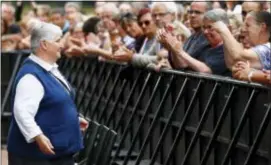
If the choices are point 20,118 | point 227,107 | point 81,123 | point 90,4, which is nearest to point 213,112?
point 227,107

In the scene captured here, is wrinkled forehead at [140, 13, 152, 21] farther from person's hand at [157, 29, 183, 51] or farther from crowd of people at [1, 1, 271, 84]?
person's hand at [157, 29, 183, 51]

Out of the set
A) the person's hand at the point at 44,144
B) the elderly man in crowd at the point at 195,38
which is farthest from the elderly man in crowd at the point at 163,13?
the person's hand at the point at 44,144

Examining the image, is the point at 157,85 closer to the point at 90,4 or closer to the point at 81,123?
the point at 81,123

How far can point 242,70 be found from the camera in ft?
31.7

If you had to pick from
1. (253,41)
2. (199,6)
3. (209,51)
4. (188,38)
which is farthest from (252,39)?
(199,6)

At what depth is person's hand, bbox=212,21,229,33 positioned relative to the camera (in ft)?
35.3

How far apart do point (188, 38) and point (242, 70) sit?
11.0 feet

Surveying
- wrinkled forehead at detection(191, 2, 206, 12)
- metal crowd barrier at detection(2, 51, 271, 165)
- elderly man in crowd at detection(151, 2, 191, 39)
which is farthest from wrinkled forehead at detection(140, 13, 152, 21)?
wrinkled forehead at detection(191, 2, 206, 12)

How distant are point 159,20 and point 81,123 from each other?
2713mm

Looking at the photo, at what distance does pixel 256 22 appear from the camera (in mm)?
10508

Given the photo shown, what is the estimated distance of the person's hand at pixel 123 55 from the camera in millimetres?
13789

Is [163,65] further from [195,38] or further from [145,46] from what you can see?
[145,46]

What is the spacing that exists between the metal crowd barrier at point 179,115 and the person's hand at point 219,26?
0.48 meters

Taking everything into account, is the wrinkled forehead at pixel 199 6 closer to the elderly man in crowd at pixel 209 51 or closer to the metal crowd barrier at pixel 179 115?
the metal crowd barrier at pixel 179 115
